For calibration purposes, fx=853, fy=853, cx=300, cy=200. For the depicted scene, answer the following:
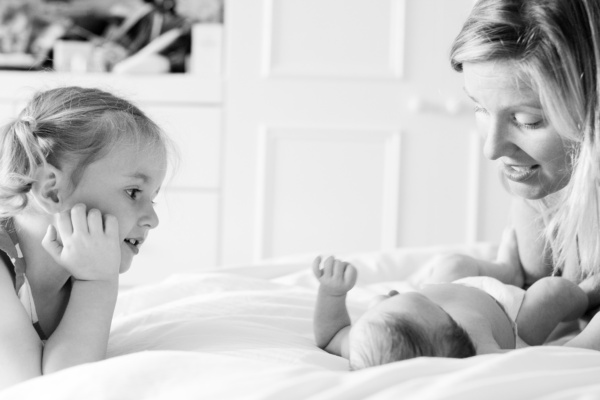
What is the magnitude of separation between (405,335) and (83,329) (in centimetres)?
39

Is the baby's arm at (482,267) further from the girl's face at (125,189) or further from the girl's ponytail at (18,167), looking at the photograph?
the girl's ponytail at (18,167)

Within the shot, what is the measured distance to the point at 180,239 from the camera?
2.81 m

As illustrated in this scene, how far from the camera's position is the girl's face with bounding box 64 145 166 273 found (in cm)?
110

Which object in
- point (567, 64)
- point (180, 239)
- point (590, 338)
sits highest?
point (567, 64)

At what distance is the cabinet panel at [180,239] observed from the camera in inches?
110

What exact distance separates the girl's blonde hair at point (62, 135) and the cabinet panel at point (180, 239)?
5.36ft

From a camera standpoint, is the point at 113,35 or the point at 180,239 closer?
the point at 180,239

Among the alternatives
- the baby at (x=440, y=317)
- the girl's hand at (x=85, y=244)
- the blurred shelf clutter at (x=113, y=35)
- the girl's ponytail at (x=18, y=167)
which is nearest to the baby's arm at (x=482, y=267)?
the baby at (x=440, y=317)

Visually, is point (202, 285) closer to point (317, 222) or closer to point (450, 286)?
point (450, 286)

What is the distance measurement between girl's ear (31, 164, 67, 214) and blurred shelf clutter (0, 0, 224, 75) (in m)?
1.80

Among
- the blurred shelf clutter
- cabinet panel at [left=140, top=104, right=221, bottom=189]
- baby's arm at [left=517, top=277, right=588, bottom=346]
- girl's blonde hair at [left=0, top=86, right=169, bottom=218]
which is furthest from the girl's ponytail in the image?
the blurred shelf clutter

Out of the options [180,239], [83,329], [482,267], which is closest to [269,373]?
[83,329]

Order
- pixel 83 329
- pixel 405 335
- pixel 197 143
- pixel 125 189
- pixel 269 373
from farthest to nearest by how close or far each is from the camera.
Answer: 1. pixel 197 143
2. pixel 125 189
3. pixel 83 329
4. pixel 405 335
5. pixel 269 373

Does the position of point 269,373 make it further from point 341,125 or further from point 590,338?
point 341,125
